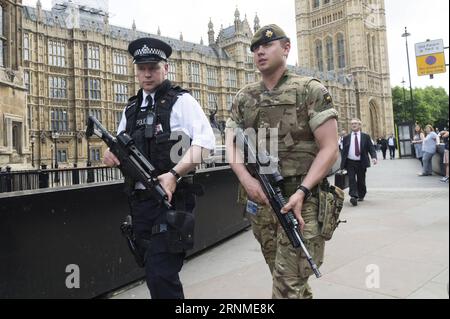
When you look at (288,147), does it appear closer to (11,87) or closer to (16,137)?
(11,87)

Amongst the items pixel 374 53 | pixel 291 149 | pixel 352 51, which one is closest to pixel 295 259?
pixel 291 149

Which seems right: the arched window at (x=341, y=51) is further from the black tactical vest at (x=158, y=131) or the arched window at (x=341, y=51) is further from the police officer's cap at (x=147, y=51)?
the black tactical vest at (x=158, y=131)

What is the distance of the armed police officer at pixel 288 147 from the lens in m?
2.18

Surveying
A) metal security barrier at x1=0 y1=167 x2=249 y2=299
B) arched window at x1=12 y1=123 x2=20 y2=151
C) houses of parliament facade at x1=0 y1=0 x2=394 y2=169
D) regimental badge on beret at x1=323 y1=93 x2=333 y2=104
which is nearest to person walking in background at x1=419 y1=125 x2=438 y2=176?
houses of parliament facade at x1=0 y1=0 x2=394 y2=169

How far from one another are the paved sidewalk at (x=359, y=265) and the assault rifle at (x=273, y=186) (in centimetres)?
82

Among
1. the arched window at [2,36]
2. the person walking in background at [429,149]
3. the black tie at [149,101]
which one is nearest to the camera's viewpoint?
the black tie at [149,101]

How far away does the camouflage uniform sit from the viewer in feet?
7.13

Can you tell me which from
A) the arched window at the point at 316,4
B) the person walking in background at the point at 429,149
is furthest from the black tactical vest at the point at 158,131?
the arched window at the point at 316,4

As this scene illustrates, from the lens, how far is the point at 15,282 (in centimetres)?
293

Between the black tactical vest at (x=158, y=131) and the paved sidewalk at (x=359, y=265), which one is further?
the paved sidewalk at (x=359, y=265)
